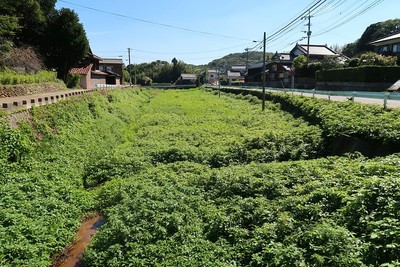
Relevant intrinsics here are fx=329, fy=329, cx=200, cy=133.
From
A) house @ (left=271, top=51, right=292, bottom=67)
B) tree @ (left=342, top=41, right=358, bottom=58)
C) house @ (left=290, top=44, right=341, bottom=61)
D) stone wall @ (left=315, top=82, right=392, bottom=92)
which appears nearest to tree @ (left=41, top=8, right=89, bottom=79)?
stone wall @ (left=315, top=82, right=392, bottom=92)

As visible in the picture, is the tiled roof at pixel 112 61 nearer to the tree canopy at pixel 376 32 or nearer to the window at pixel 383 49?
the tree canopy at pixel 376 32

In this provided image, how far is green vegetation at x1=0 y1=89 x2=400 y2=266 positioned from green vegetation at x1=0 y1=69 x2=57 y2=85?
6.23 metres

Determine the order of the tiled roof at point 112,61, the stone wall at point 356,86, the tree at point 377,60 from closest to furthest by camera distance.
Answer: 1. the stone wall at point 356,86
2. the tree at point 377,60
3. the tiled roof at point 112,61

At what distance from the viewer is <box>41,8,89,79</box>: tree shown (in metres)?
35.1

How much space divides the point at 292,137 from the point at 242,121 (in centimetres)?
947

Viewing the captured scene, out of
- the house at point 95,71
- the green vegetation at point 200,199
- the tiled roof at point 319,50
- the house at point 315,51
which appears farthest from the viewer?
the tiled roof at point 319,50

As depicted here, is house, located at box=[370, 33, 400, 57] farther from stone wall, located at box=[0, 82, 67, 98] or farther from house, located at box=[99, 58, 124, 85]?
house, located at box=[99, 58, 124, 85]

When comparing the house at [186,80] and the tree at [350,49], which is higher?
the tree at [350,49]

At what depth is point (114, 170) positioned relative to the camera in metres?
14.2

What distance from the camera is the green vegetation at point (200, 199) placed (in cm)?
701

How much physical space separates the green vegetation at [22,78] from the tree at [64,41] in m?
4.43

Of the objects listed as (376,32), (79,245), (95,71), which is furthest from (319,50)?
(79,245)

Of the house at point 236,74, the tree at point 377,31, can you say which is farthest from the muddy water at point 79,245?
the house at point 236,74

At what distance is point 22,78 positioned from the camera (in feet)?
79.5
